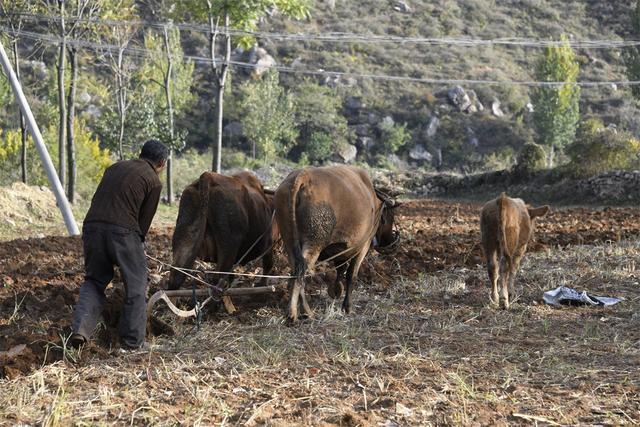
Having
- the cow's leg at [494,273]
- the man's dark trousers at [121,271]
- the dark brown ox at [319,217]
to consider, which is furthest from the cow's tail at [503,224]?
the man's dark trousers at [121,271]

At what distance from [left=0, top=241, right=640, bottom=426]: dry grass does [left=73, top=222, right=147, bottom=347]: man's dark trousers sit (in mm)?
314

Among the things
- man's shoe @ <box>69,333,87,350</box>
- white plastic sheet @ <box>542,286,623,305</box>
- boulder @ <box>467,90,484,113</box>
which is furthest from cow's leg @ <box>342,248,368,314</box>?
boulder @ <box>467,90,484,113</box>

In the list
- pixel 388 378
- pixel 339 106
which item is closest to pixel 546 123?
pixel 339 106

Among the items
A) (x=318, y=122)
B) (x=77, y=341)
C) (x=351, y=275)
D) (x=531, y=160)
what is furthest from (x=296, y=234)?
(x=318, y=122)

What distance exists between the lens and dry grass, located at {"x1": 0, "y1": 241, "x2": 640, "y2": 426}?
17.2ft

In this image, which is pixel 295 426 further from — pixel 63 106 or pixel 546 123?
pixel 546 123

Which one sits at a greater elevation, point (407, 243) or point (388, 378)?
point (388, 378)

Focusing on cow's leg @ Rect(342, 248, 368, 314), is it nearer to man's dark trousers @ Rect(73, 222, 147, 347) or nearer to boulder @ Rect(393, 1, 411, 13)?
man's dark trousers @ Rect(73, 222, 147, 347)

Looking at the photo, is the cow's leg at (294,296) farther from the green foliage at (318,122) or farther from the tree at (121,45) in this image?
the green foliage at (318,122)

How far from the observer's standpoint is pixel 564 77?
194ft

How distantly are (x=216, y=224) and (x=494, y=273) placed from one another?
3259mm

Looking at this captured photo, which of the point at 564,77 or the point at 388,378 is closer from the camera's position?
the point at 388,378

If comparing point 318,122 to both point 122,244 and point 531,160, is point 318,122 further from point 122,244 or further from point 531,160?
point 122,244

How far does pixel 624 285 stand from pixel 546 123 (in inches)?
1986
